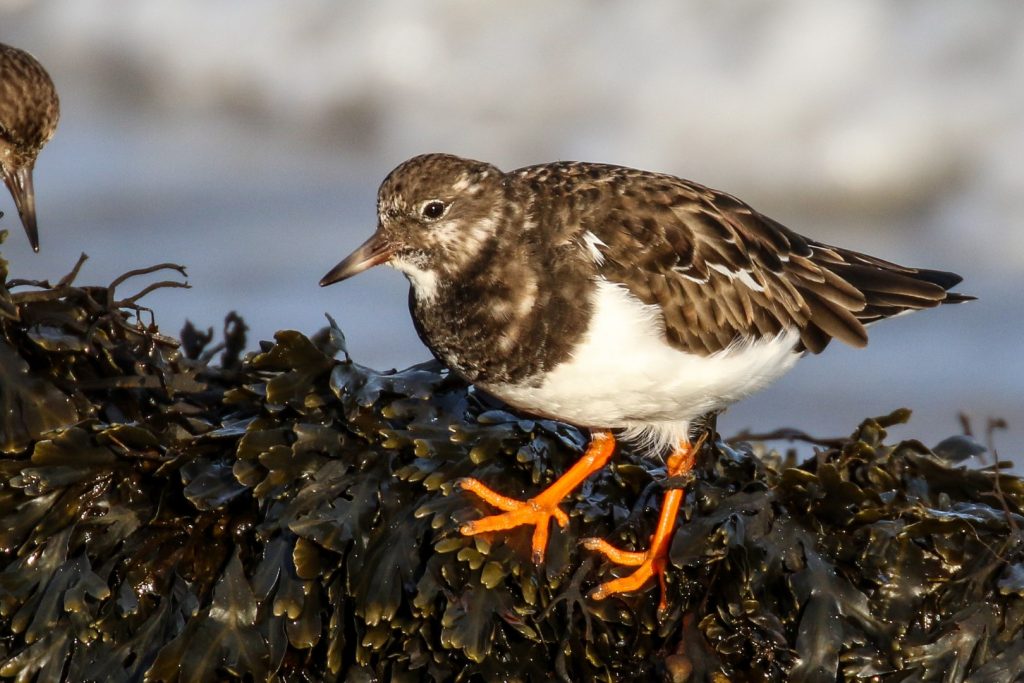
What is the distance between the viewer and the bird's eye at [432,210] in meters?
2.92

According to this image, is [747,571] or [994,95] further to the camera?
[994,95]

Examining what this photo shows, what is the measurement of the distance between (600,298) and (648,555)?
23.6 inches

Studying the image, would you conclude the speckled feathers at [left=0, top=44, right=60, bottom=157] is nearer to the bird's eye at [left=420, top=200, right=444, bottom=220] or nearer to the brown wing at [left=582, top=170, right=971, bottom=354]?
the bird's eye at [left=420, top=200, right=444, bottom=220]

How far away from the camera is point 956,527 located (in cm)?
244

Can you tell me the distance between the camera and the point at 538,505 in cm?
262

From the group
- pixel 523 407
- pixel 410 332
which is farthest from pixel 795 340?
pixel 410 332

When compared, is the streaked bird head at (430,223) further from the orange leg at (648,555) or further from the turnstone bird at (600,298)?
the orange leg at (648,555)

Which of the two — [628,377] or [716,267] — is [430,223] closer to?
[628,377]

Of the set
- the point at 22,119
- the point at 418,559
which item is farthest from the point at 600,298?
the point at 22,119

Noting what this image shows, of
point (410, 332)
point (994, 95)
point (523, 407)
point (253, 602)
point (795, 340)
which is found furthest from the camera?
point (994, 95)

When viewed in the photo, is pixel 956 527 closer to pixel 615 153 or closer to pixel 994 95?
pixel 615 153

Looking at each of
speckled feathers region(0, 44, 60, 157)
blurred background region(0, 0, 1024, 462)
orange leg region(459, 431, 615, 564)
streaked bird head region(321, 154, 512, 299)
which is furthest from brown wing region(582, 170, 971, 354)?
blurred background region(0, 0, 1024, 462)

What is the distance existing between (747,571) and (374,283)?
4000 millimetres

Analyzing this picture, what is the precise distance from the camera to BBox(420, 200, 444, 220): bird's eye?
2.92 meters
